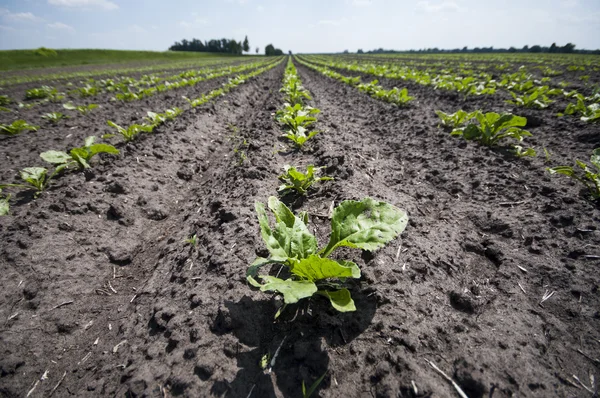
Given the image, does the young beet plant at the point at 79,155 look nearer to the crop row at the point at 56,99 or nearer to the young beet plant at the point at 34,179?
the young beet plant at the point at 34,179

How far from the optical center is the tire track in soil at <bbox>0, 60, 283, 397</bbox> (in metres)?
1.72

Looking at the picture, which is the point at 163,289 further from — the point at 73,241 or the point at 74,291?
the point at 73,241

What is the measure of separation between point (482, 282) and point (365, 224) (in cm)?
97

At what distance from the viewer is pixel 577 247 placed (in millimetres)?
2002

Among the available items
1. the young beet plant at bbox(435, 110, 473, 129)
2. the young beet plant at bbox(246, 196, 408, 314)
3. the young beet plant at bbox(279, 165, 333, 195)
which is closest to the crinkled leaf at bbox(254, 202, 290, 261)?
the young beet plant at bbox(246, 196, 408, 314)

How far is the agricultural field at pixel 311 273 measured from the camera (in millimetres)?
1377

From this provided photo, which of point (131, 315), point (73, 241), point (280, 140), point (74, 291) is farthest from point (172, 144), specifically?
point (131, 315)

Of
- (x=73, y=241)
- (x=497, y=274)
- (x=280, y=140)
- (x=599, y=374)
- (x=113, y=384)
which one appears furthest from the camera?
(x=280, y=140)

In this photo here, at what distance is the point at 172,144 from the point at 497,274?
5141 mm

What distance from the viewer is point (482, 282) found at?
1.87 m

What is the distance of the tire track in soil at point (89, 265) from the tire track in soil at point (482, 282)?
5.48 feet

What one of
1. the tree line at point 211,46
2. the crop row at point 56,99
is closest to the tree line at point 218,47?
the tree line at point 211,46

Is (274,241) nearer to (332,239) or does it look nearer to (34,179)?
(332,239)

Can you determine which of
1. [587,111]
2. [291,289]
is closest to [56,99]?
[291,289]
